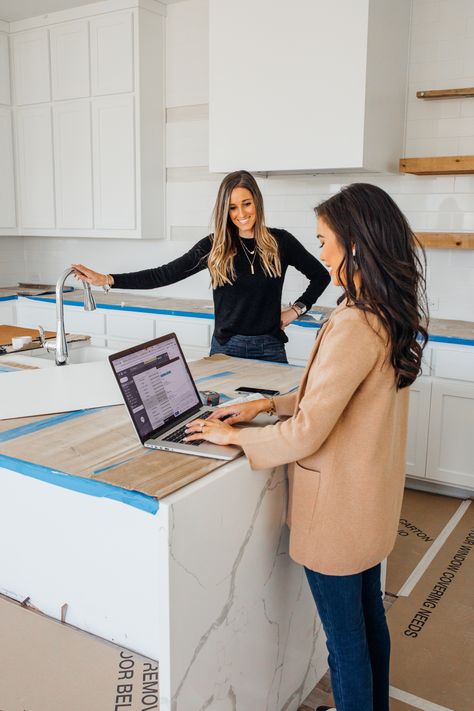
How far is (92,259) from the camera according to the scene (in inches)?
206

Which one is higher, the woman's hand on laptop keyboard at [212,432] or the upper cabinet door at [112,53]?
the upper cabinet door at [112,53]

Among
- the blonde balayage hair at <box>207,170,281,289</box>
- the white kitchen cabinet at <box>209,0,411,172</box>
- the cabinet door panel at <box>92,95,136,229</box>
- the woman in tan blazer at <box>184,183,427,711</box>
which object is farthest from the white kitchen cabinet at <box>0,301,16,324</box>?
the woman in tan blazer at <box>184,183,427,711</box>

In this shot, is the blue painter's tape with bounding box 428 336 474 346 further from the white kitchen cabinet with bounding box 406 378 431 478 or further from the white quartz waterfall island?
the white quartz waterfall island

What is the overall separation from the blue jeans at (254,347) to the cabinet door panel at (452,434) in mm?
1001

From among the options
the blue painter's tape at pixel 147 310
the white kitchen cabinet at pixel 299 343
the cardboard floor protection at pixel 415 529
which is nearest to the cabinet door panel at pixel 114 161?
the blue painter's tape at pixel 147 310

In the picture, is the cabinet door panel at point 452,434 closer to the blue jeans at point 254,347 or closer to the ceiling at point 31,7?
the blue jeans at point 254,347

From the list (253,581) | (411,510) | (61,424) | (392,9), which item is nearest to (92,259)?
(392,9)

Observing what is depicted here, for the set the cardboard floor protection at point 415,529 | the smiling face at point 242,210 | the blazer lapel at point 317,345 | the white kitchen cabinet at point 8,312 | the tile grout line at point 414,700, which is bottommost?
the cardboard floor protection at point 415,529

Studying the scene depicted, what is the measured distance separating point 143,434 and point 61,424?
0.99ft

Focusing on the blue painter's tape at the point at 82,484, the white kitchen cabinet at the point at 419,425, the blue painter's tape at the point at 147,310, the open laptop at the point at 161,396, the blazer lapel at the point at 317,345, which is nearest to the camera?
the blue painter's tape at the point at 82,484

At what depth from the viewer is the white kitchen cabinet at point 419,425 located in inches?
131

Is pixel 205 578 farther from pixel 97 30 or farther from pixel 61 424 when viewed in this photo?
pixel 97 30

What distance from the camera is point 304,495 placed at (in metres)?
1.41

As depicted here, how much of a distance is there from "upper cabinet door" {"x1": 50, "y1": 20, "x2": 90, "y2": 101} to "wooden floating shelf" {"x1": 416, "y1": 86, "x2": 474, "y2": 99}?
93.2 inches
